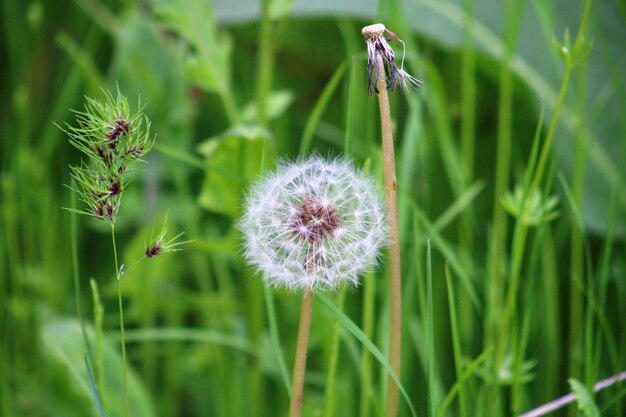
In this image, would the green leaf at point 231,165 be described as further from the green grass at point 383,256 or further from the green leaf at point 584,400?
the green leaf at point 584,400

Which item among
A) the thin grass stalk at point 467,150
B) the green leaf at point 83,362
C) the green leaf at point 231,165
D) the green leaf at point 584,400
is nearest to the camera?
the green leaf at point 584,400

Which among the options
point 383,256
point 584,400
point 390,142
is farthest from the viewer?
point 383,256

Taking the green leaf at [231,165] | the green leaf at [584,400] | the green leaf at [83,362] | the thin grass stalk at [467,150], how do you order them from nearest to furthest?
the green leaf at [584,400], the green leaf at [231,165], the green leaf at [83,362], the thin grass stalk at [467,150]

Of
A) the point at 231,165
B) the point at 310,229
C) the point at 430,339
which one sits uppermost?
the point at 231,165

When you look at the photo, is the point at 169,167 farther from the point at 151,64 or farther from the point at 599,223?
the point at 599,223

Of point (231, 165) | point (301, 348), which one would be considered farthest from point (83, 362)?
point (301, 348)

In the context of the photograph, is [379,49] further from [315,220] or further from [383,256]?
[383,256]

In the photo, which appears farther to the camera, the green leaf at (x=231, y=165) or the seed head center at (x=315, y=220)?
the green leaf at (x=231, y=165)

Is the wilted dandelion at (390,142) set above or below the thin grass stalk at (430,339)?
above

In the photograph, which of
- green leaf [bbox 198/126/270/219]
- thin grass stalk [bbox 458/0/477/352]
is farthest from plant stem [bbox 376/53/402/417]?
thin grass stalk [bbox 458/0/477/352]

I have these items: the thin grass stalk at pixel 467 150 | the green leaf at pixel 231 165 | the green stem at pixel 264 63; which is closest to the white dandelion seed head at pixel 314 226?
the green leaf at pixel 231 165
